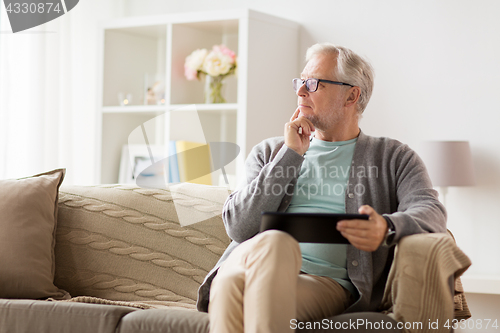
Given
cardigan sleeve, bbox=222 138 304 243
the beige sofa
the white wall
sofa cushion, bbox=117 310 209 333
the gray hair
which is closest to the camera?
sofa cushion, bbox=117 310 209 333

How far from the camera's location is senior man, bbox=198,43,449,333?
137cm

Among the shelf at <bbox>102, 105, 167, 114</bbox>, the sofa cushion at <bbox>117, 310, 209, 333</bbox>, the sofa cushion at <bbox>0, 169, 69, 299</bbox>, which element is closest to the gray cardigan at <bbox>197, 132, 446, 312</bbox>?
the sofa cushion at <bbox>117, 310, 209, 333</bbox>

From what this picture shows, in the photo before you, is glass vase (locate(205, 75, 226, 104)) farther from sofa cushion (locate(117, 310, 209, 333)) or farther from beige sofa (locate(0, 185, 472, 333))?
sofa cushion (locate(117, 310, 209, 333))

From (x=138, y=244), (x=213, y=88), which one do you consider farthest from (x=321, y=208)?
(x=213, y=88)

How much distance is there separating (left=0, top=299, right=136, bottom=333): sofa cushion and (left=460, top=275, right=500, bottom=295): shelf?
1664 mm

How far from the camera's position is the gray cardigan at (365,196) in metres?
1.66

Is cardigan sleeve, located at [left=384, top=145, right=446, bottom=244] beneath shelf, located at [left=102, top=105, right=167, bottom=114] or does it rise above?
beneath

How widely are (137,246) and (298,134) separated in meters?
0.73

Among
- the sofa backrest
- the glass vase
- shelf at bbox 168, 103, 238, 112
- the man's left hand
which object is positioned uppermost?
the glass vase

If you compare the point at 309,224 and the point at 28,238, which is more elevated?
the point at 309,224

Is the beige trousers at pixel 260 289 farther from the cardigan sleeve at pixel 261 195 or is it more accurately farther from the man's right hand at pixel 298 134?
the man's right hand at pixel 298 134

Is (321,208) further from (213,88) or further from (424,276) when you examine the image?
(213,88)

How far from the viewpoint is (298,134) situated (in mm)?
1789

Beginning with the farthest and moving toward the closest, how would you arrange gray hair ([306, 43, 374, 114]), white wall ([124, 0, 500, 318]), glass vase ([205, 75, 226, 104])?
glass vase ([205, 75, 226, 104]) < white wall ([124, 0, 500, 318]) < gray hair ([306, 43, 374, 114])
